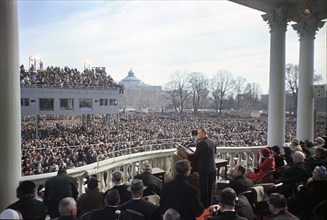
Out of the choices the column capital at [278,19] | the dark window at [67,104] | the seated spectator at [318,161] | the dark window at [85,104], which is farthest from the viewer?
the dark window at [85,104]

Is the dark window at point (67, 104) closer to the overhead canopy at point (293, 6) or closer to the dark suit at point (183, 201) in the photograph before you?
the overhead canopy at point (293, 6)

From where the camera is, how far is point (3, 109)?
5293 millimetres

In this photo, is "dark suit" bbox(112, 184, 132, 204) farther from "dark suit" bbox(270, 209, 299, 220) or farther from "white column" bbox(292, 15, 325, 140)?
"white column" bbox(292, 15, 325, 140)

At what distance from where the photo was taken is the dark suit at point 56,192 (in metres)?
5.07

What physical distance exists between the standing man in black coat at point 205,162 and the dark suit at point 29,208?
3.46 meters

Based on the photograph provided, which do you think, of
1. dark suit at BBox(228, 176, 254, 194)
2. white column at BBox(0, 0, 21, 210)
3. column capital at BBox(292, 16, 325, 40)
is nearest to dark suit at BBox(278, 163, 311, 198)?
dark suit at BBox(228, 176, 254, 194)

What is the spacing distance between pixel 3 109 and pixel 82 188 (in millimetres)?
2764

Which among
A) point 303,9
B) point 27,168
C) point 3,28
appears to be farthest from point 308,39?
point 27,168

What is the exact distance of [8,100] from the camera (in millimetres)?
5344

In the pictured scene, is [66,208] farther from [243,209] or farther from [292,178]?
[292,178]

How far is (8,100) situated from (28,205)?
202cm

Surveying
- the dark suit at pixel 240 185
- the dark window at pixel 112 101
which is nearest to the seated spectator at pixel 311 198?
the dark suit at pixel 240 185

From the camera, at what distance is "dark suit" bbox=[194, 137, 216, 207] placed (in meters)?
6.72

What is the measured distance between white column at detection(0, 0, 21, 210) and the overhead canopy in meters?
7.79
